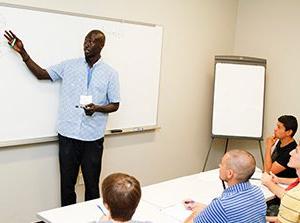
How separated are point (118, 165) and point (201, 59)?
1689 millimetres

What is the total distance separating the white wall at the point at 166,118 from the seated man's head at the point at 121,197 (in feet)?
5.64

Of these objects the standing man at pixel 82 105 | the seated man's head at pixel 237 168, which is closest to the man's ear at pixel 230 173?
the seated man's head at pixel 237 168

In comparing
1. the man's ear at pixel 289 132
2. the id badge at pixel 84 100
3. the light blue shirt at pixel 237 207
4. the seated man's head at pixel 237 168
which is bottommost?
the light blue shirt at pixel 237 207

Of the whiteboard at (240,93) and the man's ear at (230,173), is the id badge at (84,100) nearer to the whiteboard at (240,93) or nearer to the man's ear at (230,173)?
the man's ear at (230,173)

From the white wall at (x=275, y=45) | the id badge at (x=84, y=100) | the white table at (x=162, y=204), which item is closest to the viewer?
the white table at (x=162, y=204)

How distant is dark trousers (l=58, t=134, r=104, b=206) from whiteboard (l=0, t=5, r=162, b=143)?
21 cm

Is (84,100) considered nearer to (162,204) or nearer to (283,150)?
(162,204)

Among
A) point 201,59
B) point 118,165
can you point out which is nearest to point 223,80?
point 201,59

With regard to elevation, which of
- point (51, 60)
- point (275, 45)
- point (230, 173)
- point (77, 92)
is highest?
point (275, 45)

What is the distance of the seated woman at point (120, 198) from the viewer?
1.52 meters

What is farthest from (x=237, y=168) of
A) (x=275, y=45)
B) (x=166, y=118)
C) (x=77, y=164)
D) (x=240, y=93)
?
(x=275, y=45)

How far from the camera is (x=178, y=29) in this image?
13.9ft

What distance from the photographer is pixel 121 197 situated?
1524 millimetres

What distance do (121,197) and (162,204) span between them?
2.58 feet
